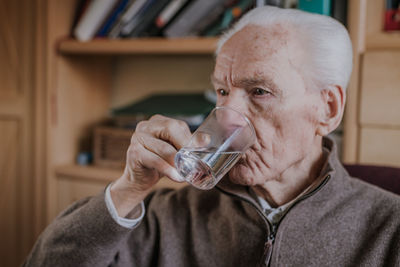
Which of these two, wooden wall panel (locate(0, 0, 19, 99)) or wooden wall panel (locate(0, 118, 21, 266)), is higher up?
wooden wall panel (locate(0, 0, 19, 99))

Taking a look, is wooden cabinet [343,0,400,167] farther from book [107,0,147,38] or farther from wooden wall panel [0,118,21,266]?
wooden wall panel [0,118,21,266]

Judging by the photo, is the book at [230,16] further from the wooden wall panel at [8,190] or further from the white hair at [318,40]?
the wooden wall panel at [8,190]

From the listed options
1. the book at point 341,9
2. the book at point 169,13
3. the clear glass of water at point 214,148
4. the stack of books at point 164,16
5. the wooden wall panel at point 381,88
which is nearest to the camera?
the clear glass of water at point 214,148

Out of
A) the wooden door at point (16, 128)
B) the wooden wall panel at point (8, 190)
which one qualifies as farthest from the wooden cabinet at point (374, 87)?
the wooden wall panel at point (8, 190)

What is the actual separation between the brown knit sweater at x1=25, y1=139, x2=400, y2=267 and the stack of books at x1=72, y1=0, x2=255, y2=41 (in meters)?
0.73

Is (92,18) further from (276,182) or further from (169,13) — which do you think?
(276,182)

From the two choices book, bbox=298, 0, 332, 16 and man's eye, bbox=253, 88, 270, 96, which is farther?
book, bbox=298, 0, 332, 16

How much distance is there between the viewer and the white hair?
975 millimetres

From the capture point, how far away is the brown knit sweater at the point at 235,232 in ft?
3.12

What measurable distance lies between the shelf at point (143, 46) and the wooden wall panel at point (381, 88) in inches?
21.7

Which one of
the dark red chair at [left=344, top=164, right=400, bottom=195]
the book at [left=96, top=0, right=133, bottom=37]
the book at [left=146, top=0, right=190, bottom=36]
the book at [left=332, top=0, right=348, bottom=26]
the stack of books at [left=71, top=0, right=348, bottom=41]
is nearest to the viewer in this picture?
the dark red chair at [left=344, top=164, right=400, bottom=195]

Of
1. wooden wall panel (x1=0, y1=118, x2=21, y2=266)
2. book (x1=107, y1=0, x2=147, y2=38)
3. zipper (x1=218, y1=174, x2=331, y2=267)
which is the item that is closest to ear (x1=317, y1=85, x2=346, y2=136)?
zipper (x1=218, y1=174, x2=331, y2=267)

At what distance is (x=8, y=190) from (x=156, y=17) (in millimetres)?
1101

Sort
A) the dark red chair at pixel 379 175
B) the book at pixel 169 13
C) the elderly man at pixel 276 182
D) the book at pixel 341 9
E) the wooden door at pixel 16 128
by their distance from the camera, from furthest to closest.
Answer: the wooden door at pixel 16 128 < the book at pixel 169 13 < the book at pixel 341 9 < the dark red chair at pixel 379 175 < the elderly man at pixel 276 182
